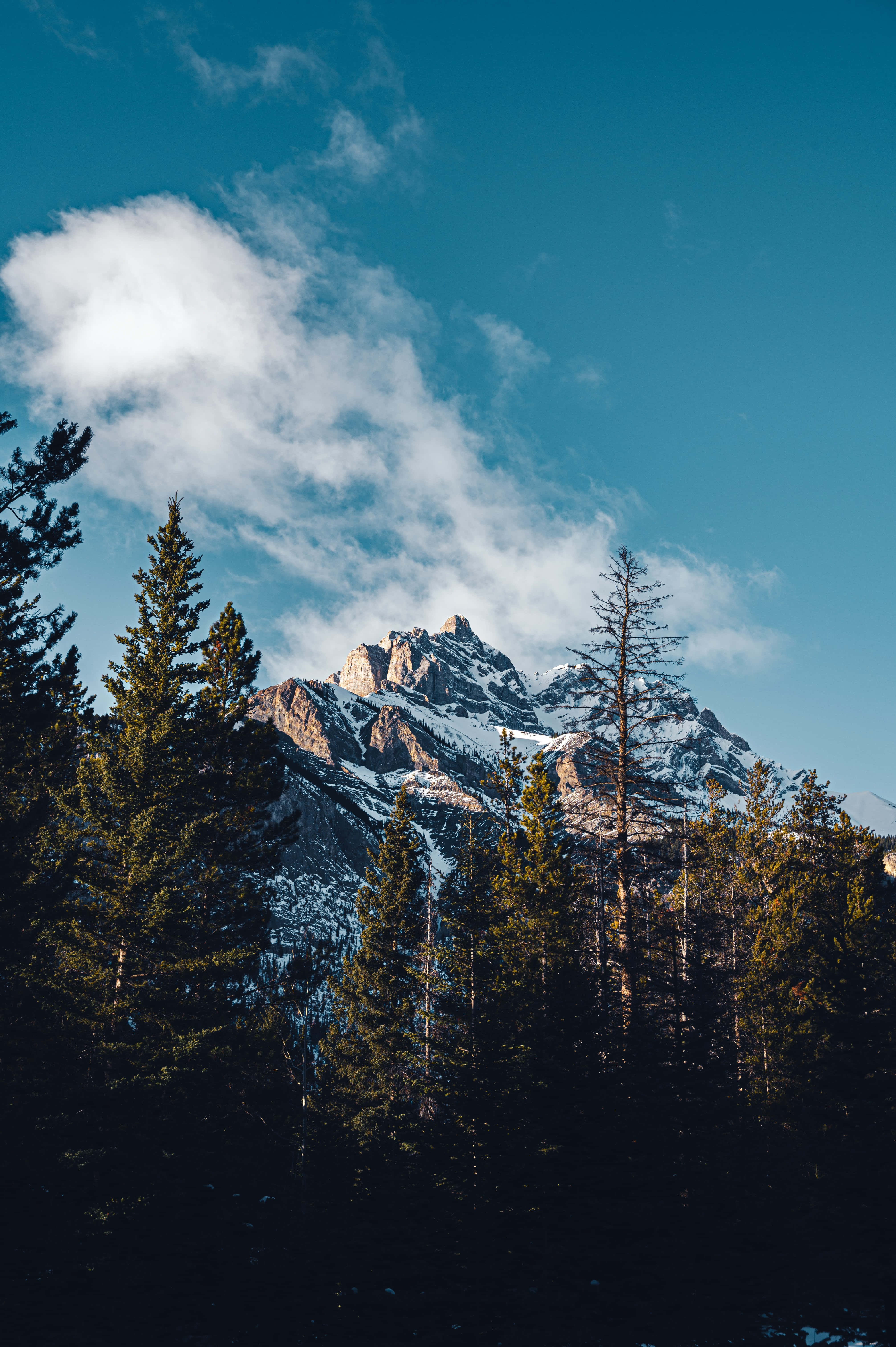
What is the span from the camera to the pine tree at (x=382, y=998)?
25.8m

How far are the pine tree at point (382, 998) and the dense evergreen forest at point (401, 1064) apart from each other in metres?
0.17

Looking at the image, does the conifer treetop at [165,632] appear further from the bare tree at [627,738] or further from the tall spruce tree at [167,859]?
the bare tree at [627,738]

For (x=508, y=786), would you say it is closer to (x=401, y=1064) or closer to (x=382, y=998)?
(x=382, y=998)

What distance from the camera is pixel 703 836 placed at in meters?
30.0

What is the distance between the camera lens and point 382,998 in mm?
27078

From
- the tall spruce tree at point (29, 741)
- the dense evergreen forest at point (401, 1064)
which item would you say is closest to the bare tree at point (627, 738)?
the dense evergreen forest at point (401, 1064)

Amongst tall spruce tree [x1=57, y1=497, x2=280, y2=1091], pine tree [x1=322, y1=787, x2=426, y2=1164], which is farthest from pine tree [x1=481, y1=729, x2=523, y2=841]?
tall spruce tree [x1=57, y1=497, x2=280, y2=1091]

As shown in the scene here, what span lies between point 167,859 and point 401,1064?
47.6 ft

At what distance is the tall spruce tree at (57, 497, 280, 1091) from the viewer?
16.3m

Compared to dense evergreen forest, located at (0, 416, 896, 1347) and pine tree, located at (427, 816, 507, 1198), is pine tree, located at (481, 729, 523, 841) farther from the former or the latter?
pine tree, located at (427, 816, 507, 1198)

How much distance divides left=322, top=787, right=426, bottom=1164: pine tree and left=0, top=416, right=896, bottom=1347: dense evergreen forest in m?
0.17

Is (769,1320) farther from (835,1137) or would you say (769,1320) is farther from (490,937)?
(490,937)

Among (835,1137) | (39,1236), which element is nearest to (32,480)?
(39,1236)

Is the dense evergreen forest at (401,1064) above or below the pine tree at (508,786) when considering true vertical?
below
